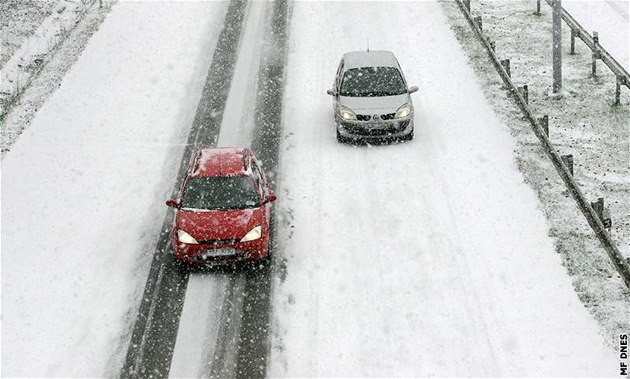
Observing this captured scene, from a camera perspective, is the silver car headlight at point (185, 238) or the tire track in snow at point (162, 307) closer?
the tire track in snow at point (162, 307)

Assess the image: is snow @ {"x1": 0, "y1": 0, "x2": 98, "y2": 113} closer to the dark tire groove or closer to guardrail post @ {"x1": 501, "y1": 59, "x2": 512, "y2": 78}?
the dark tire groove

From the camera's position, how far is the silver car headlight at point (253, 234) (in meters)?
13.5

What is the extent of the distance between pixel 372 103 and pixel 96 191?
634 centimetres

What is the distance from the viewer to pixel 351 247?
14.5m

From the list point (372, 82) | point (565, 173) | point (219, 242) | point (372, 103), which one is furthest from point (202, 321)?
point (372, 82)

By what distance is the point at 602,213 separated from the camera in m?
13.0

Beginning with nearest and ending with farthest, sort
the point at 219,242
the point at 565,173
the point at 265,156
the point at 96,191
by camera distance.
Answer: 1. the point at 219,242
2. the point at 565,173
3. the point at 96,191
4. the point at 265,156

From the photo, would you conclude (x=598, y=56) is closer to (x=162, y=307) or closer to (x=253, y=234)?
(x=253, y=234)

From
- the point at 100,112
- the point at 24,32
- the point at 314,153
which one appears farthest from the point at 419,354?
the point at 24,32

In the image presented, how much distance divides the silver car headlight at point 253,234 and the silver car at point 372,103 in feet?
→ 16.4

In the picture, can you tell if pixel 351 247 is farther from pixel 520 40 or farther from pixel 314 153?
pixel 520 40

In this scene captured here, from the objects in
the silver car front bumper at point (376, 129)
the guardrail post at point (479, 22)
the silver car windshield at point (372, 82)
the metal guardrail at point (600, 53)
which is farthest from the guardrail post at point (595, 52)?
the silver car front bumper at point (376, 129)

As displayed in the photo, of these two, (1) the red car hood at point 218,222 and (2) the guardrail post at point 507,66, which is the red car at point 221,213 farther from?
(2) the guardrail post at point 507,66

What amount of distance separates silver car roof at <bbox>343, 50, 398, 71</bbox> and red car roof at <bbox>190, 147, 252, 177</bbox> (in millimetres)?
4871
